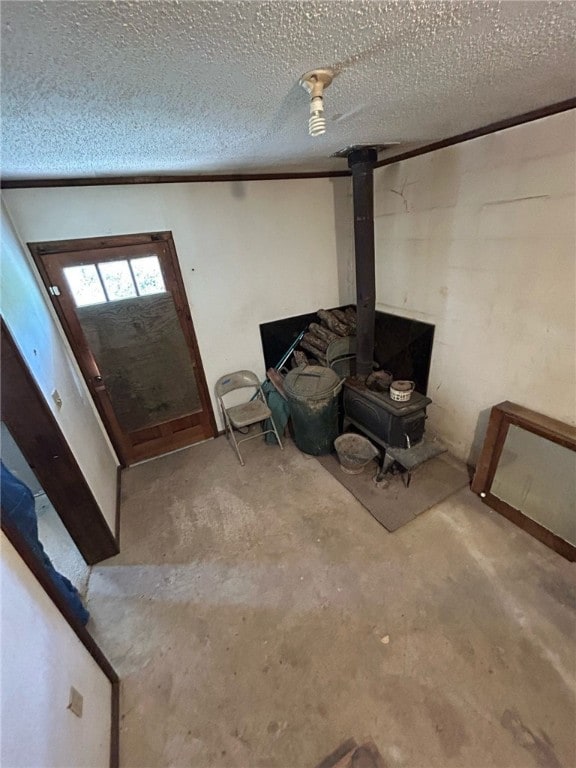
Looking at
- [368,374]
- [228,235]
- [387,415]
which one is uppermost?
[228,235]

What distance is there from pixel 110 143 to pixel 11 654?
6.25ft

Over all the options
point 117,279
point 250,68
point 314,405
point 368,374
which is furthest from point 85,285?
point 368,374

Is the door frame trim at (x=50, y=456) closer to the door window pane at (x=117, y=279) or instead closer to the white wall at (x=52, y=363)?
the white wall at (x=52, y=363)

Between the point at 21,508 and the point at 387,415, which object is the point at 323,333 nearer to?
the point at 387,415

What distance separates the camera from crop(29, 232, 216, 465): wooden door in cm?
238

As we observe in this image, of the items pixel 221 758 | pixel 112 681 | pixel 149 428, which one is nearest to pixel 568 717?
pixel 221 758

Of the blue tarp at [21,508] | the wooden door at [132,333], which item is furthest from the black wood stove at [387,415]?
the blue tarp at [21,508]

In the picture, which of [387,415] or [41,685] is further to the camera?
[387,415]

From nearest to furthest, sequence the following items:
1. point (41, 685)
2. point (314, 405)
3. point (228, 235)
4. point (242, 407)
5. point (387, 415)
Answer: point (41, 685), point (387, 415), point (314, 405), point (228, 235), point (242, 407)

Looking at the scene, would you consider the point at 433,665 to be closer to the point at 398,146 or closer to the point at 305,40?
the point at 305,40

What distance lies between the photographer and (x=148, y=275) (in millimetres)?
2592

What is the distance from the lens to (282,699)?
1456 millimetres

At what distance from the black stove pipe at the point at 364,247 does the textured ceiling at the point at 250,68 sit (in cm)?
57

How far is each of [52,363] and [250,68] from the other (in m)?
1.89
